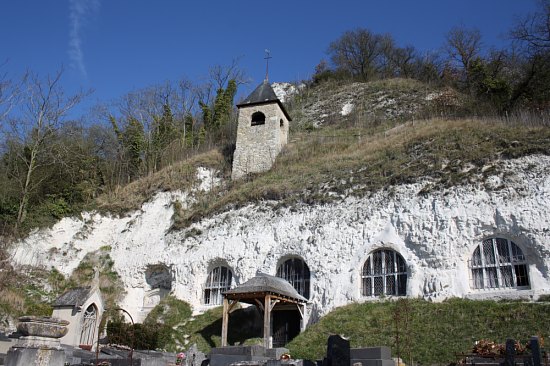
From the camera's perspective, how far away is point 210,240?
72.6 feet

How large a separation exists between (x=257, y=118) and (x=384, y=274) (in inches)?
612

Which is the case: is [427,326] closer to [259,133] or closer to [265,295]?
[265,295]

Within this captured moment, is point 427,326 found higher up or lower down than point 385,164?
lower down

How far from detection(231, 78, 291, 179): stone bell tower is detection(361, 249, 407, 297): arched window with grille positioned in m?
10.6

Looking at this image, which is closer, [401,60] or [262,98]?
[262,98]

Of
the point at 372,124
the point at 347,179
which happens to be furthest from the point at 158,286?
the point at 372,124

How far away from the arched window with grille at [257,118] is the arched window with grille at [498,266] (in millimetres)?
16680

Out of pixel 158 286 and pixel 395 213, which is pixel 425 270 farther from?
pixel 158 286

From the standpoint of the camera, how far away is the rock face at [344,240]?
16.5 meters

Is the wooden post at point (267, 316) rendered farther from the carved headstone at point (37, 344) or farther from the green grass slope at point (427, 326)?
the carved headstone at point (37, 344)

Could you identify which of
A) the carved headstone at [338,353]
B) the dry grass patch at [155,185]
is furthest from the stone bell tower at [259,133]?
the carved headstone at [338,353]

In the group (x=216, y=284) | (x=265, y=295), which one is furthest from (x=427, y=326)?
(x=216, y=284)

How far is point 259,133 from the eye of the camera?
94.5 feet

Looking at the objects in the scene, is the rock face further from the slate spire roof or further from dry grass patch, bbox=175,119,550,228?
the slate spire roof
